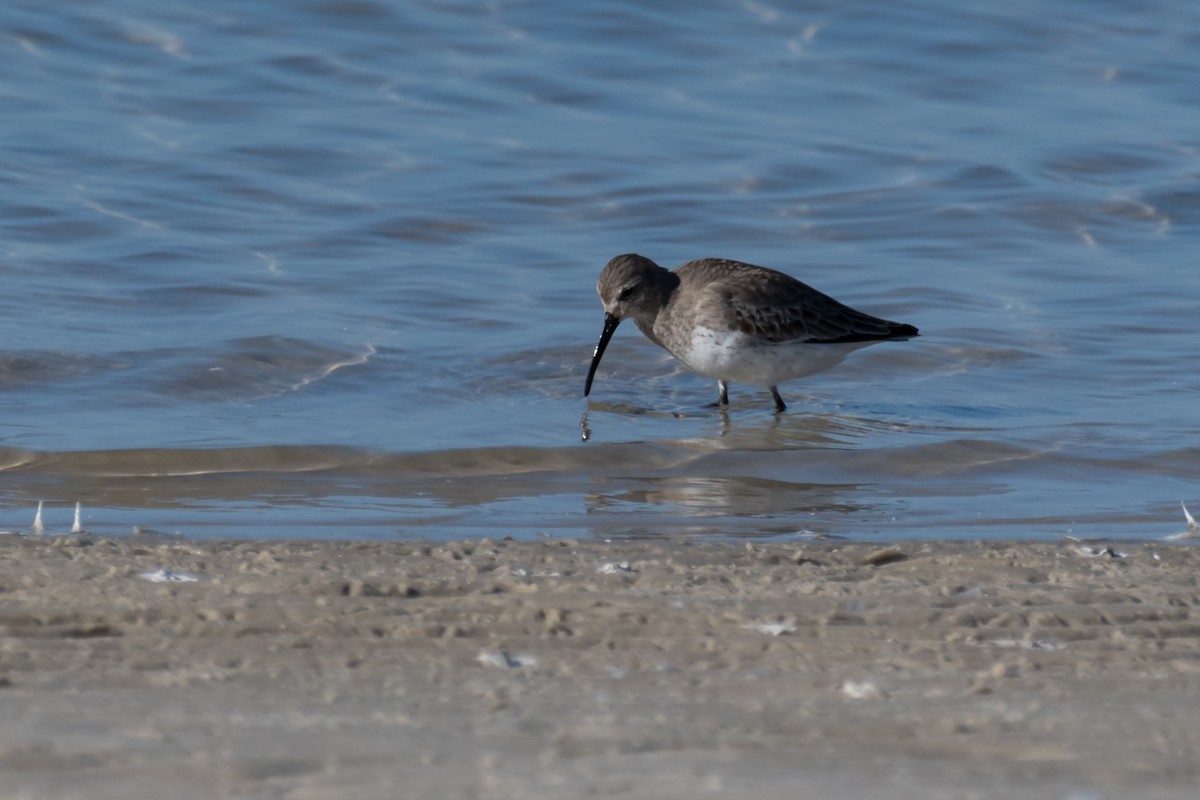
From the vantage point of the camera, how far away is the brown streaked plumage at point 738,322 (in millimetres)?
8484

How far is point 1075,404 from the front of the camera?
8445 mm

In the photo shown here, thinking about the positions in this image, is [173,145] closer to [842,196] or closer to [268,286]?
[268,286]

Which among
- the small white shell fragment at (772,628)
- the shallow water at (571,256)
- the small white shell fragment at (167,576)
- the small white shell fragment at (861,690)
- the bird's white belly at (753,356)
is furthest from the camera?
the bird's white belly at (753,356)

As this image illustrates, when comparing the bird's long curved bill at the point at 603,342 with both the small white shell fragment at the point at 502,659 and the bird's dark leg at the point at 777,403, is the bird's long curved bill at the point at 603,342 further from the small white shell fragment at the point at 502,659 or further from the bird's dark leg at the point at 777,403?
the small white shell fragment at the point at 502,659

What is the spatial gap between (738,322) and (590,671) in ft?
15.9

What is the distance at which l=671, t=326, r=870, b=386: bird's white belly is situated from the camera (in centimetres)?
845

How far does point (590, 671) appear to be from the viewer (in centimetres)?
384

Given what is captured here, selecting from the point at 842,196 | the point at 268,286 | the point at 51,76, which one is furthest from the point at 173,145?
the point at 842,196

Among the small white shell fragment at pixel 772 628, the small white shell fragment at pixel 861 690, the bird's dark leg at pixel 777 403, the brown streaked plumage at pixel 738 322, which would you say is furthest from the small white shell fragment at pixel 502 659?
the bird's dark leg at pixel 777 403

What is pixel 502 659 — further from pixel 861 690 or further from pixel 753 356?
pixel 753 356

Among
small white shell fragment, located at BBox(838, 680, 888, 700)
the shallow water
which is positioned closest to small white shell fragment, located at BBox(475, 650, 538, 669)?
small white shell fragment, located at BBox(838, 680, 888, 700)

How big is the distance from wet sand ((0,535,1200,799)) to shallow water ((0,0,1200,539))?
0.95 meters

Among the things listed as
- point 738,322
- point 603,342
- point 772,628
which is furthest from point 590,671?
point 603,342

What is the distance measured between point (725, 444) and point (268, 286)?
A: 12.2ft
